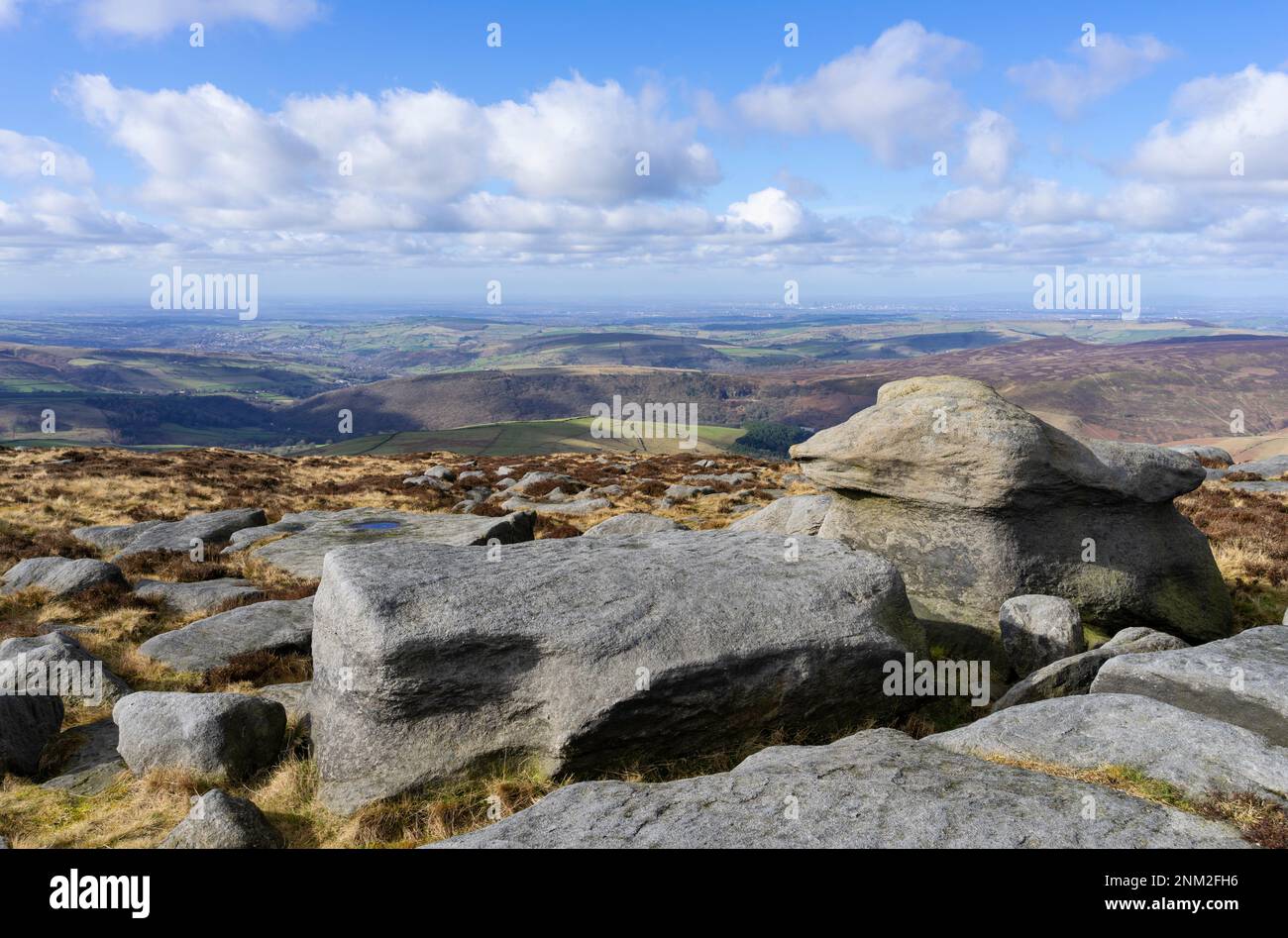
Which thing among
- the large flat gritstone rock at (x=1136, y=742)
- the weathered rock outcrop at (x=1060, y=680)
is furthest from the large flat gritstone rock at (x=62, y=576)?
the weathered rock outcrop at (x=1060, y=680)

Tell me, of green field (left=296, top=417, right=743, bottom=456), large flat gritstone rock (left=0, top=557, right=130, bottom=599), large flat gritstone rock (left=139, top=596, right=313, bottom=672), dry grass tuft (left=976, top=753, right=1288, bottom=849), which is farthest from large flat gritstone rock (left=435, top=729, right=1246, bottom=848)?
green field (left=296, top=417, right=743, bottom=456)

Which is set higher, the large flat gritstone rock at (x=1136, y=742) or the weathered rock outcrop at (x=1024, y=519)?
the weathered rock outcrop at (x=1024, y=519)

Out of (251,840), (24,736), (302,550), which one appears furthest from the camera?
(302,550)

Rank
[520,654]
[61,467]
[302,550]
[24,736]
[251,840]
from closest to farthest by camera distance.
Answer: [251,840]
[520,654]
[24,736]
[302,550]
[61,467]

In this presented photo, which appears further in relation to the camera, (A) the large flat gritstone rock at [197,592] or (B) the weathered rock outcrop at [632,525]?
(B) the weathered rock outcrop at [632,525]

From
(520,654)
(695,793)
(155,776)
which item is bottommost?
(155,776)

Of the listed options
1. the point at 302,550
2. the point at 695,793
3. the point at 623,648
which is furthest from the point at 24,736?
the point at 302,550

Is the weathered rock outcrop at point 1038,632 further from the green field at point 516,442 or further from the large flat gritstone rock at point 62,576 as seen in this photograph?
the green field at point 516,442
